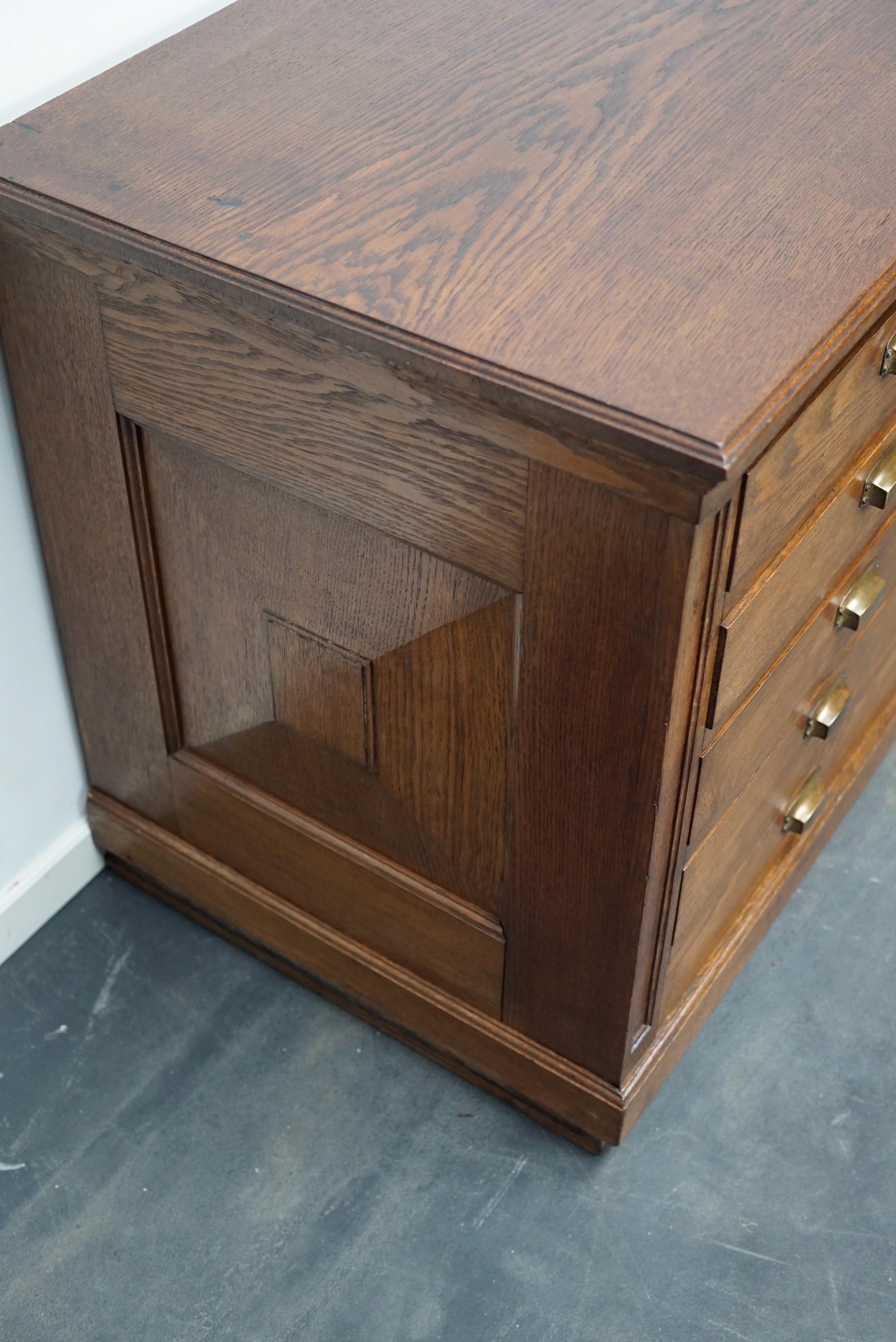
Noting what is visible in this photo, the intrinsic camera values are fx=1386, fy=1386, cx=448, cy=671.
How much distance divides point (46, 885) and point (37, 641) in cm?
29

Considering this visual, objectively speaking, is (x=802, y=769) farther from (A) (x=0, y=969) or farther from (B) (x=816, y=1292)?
(A) (x=0, y=969)

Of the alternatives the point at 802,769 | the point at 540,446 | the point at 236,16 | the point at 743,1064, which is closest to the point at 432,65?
the point at 236,16

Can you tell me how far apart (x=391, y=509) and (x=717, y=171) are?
1.09ft

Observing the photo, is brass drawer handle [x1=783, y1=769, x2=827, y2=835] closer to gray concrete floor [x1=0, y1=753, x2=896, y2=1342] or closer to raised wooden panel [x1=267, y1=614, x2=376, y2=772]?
gray concrete floor [x1=0, y1=753, x2=896, y2=1342]

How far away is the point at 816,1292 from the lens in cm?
119

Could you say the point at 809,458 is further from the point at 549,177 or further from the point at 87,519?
the point at 87,519

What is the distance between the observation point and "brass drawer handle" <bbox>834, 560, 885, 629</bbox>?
1175mm

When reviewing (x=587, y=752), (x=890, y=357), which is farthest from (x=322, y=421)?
(x=890, y=357)

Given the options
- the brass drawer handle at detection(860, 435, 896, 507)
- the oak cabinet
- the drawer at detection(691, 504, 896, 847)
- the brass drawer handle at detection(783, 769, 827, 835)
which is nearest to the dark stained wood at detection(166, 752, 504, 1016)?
the oak cabinet

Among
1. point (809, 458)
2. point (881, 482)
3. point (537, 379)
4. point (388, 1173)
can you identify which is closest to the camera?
point (537, 379)

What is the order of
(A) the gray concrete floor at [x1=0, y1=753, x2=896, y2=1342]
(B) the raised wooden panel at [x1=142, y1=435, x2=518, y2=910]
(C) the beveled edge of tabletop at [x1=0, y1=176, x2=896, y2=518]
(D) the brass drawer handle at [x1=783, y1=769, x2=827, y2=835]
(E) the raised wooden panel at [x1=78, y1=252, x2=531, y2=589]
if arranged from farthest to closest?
(D) the brass drawer handle at [x1=783, y1=769, x2=827, y2=835], (A) the gray concrete floor at [x1=0, y1=753, x2=896, y2=1342], (B) the raised wooden panel at [x1=142, y1=435, x2=518, y2=910], (E) the raised wooden panel at [x1=78, y1=252, x2=531, y2=589], (C) the beveled edge of tabletop at [x1=0, y1=176, x2=896, y2=518]

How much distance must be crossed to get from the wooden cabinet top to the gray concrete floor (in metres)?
0.77

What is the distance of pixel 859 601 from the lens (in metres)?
1.18

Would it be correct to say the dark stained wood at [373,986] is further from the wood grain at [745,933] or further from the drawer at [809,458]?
the drawer at [809,458]
